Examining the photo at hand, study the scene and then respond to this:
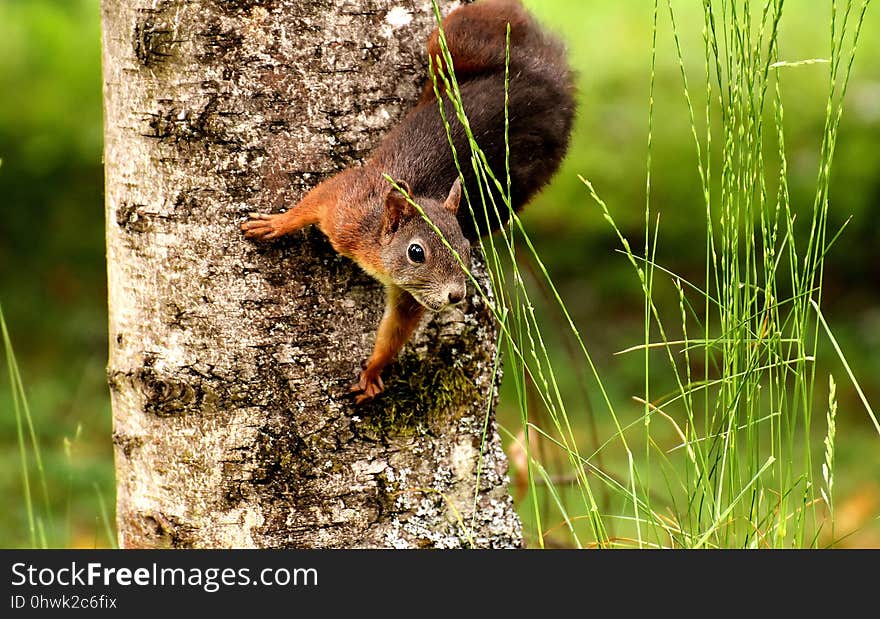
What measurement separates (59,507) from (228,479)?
9.20 ft

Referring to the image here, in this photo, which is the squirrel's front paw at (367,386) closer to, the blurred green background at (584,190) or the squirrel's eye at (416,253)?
the squirrel's eye at (416,253)

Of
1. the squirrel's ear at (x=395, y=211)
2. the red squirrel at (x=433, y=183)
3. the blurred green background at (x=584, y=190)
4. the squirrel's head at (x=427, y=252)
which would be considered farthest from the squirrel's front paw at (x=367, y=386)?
the blurred green background at (x=584, y=190)

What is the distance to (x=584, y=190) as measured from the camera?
17.6 feet

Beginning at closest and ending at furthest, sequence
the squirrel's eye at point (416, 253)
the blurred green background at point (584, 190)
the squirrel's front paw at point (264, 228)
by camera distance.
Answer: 1. the squirrel's front paw at point (264, 228)
2. the squirrel's eye at point (416, 253)
3. the blurred green background at point (584, 190)

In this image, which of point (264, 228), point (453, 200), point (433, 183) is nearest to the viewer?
point (264, 228)

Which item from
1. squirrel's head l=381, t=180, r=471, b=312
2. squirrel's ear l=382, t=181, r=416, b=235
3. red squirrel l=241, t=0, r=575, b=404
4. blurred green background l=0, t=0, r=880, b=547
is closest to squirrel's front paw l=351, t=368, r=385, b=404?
red squirrel l=241, t=0, r=575, b=404

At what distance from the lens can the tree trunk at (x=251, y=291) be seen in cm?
198

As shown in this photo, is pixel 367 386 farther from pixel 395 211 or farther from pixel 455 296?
pixel 395 211

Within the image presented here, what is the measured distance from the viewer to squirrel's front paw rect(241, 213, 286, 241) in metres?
1.97

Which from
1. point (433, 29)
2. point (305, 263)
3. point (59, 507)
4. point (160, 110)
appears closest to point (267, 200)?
point (305, 263)

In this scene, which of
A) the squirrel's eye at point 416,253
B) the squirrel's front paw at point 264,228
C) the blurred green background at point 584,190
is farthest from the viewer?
the blurred green background at point 584,190

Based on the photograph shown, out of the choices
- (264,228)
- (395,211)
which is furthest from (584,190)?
(264,228)

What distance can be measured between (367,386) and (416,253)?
31 centimetres
